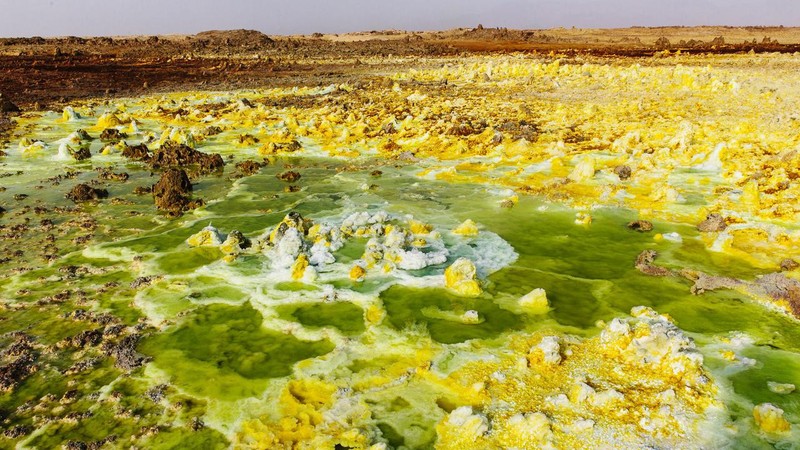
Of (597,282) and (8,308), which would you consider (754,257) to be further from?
(8,308)

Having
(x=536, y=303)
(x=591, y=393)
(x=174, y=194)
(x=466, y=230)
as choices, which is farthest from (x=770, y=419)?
(x=174, y=194)

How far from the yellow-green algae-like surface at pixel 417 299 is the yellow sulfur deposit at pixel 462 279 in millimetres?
25

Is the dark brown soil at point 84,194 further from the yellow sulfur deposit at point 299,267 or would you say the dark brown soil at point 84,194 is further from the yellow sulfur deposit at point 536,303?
the yellow sulfur deposit at point 536,303

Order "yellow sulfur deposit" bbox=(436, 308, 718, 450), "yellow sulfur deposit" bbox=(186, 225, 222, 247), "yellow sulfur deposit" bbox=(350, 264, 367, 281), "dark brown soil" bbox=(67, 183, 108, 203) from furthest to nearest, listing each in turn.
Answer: "dark brown soil" bbox=(67, 183, 108, 203) → "yellow sulfur deposit" bbox=(186, 225, 222, 247) → "yellow sulfur deposit" bbox=(350, 264, 367, 281) → "yellow sulfur deposit" bbox=(436, 308, 718, 450)

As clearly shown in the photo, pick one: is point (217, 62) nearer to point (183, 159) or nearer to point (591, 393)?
point (183, 159)

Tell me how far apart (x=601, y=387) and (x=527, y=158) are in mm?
8313

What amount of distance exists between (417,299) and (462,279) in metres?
0.64

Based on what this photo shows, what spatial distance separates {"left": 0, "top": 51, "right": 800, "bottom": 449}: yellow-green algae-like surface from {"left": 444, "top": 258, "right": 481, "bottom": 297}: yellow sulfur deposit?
0.03 meters

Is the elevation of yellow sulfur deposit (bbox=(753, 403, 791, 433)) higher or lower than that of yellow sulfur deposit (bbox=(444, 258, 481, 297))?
lower

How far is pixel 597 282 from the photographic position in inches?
274

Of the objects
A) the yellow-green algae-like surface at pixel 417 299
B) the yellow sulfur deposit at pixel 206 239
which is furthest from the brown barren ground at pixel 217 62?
the yellow sulfur deposit at pixel 206 239

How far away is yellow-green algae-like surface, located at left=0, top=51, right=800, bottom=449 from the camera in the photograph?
4.40m

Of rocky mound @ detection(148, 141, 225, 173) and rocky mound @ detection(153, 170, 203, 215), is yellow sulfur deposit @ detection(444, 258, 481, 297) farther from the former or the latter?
rocky mound @ detection(148, 141, 225, 173)

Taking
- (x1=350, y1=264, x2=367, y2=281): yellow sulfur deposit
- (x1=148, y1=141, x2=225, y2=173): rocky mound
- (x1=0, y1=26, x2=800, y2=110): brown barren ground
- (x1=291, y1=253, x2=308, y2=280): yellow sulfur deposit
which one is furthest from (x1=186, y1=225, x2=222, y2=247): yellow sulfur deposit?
(x1=0, y1=26, x2=800, y2=110): brown barren ground
